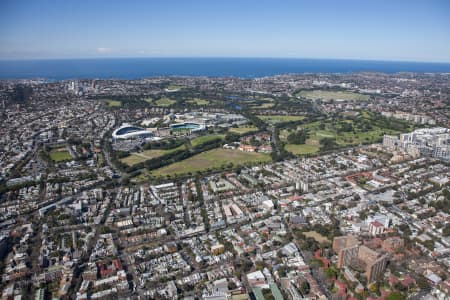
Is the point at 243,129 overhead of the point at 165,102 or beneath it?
beneath

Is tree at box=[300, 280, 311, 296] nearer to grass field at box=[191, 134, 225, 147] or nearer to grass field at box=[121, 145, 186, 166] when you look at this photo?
grass field at box=[121, 145, 186, 166]

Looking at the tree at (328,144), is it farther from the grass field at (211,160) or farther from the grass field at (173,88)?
the grass field at (173,88)

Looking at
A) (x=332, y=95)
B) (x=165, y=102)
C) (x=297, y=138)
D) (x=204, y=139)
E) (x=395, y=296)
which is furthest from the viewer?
(x=332, y=95)

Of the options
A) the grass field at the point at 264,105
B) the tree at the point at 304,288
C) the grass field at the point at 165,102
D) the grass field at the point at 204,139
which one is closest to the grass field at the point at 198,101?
the grass field at the point at 165,102

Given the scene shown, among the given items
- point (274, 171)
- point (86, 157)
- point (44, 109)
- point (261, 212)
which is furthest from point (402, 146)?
point (44, 109)

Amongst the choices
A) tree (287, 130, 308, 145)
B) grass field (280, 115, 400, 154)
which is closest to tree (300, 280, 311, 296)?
grass field (280, 115, 400, 154)

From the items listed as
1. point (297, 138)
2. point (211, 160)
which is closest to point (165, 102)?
point (297, 138)

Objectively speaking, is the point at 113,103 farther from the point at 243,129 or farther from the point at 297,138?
the point at 297,138
